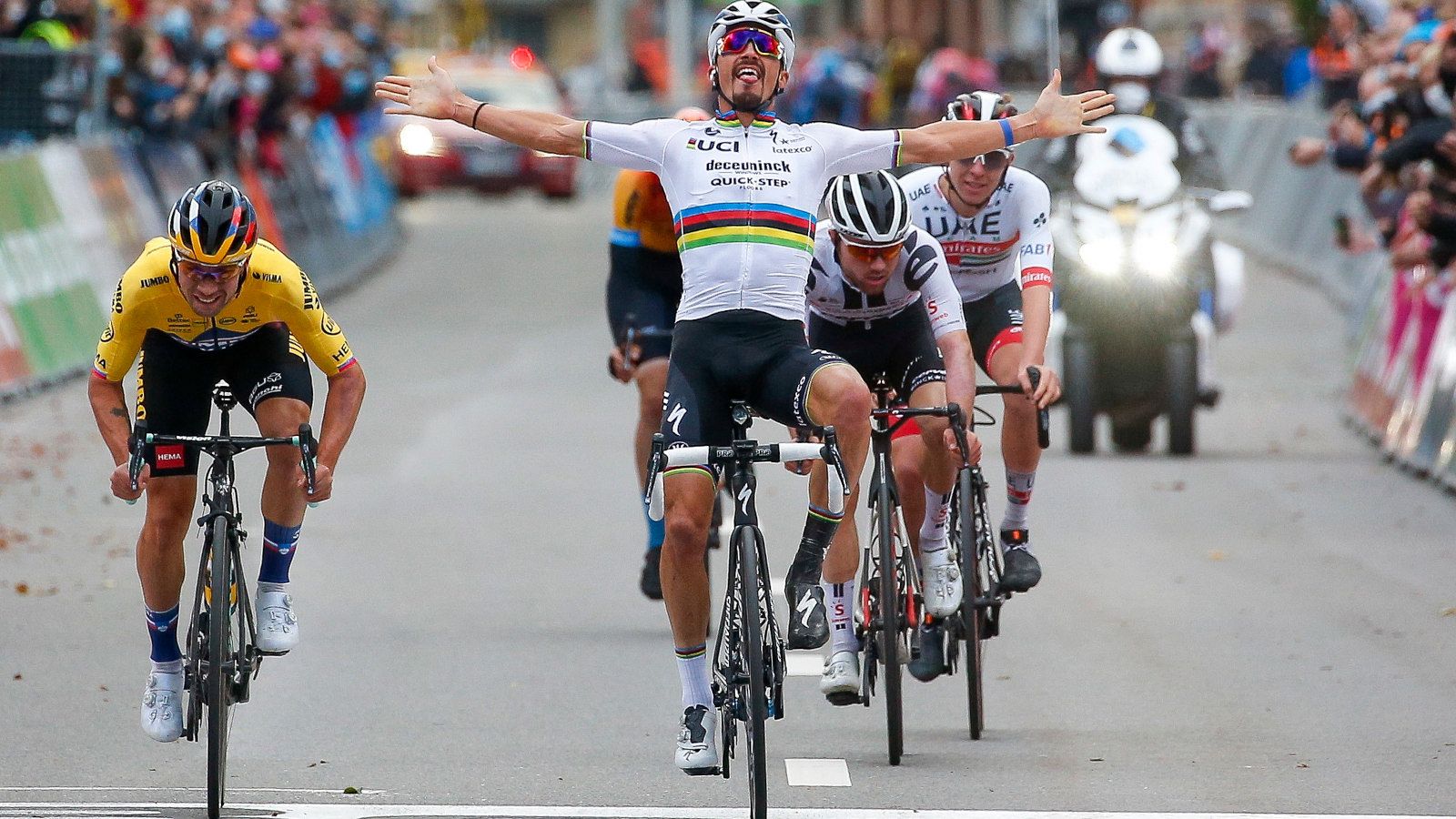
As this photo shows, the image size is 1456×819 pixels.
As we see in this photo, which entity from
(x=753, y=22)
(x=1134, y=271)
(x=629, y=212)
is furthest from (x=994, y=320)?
(x=1134, y=271)

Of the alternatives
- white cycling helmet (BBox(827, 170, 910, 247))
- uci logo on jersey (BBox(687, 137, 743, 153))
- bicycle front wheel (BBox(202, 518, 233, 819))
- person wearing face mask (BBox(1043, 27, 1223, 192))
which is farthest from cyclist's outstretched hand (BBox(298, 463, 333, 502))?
person wearing face mask (BBox(1043, 27, 1223, 192))

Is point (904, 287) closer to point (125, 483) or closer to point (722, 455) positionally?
point (722, 455)

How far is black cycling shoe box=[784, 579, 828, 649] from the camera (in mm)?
7746

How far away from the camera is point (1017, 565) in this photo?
906 cm

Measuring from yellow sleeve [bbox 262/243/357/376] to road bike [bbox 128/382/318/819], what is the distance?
294 mm

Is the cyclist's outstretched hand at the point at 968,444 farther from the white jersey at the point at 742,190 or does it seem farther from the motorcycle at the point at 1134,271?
the motorcycle at the point at 1134,271

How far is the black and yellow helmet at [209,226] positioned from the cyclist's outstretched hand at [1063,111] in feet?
7.64

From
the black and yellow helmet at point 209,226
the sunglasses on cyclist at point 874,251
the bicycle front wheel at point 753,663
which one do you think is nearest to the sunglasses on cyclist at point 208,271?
the black and yellow helmet at point 209,226

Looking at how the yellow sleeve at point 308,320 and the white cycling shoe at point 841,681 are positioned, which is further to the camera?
the white cycling shoe at point 841,681

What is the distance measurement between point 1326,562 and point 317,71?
19.0 metres

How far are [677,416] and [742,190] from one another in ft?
2.22

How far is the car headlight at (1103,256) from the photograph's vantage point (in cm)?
1530

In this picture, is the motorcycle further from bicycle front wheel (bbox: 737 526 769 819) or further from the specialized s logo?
bicycle front wheel (bbox: 737 526 769 819)

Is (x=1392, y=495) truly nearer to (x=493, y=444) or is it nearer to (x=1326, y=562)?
(x=1326, y=562)
